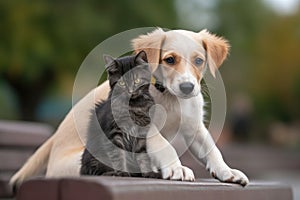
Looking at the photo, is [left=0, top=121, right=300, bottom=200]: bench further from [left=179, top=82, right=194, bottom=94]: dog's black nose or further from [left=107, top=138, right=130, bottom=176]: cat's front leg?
[left=179, top=82, right=194, bottom=94]: dog's black nose

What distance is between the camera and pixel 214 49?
104 inches

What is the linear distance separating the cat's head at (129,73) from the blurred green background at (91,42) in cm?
1007

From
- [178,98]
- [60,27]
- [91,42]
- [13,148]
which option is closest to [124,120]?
[178,98]

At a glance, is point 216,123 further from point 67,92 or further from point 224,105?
point 67,92

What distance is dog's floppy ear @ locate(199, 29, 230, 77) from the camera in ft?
8.55

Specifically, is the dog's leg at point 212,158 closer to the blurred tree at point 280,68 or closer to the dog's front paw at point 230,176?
the dog's front paw at point 230,176

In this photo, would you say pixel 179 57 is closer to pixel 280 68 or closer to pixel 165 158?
pixel 165 158

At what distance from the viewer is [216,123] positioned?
2602 millimetres

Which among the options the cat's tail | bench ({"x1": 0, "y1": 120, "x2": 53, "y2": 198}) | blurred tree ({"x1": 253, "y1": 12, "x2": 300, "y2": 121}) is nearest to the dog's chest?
the cat's tail

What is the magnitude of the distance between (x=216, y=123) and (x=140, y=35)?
0.42m

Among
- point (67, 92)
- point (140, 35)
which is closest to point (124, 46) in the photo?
point (140, 35)

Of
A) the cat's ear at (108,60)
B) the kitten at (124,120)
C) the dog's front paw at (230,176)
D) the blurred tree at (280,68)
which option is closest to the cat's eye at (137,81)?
the kitten at (124,120)

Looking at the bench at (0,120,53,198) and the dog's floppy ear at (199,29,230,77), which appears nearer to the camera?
the dog's floppy ear at (199,29,230,77)

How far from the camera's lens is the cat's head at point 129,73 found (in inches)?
95.4
